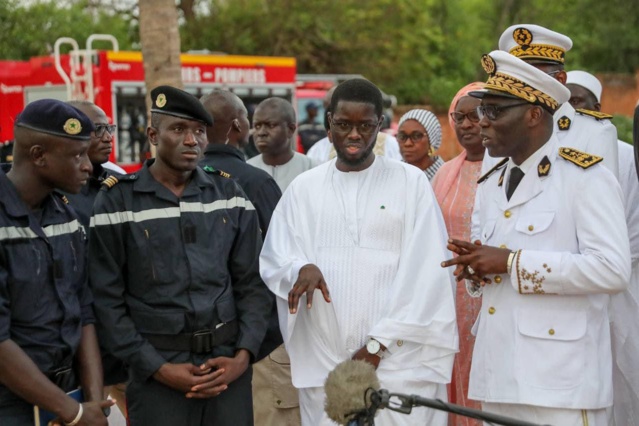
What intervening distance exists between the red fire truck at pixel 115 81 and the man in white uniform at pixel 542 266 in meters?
10.5

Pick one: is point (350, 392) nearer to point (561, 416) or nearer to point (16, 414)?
point (561, 416)

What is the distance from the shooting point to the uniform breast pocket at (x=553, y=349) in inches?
160

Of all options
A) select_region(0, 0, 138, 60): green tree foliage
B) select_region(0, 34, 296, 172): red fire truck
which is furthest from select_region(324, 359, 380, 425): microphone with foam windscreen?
select_region(0, 0, 138, 60): green tree foliage

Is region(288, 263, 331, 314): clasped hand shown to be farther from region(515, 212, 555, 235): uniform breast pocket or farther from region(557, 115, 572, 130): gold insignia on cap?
region(557, 115, 572, 130): gold insignia on cap

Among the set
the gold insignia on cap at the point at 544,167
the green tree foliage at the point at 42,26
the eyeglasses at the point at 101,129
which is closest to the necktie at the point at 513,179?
the gold insignia on cap at the point at 544,167

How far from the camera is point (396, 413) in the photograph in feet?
14.7

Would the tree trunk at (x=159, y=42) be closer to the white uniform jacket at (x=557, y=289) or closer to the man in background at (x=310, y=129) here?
the white uniform jacket at (x=557, y=289)

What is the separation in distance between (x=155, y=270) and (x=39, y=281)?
593 millimetres

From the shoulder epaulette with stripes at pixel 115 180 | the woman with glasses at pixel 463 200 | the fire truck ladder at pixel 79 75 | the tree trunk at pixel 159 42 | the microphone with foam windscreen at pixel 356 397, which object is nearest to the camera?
the microphone with foam windscreen at pixel 356 397

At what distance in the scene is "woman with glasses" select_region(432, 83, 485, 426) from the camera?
5.48m

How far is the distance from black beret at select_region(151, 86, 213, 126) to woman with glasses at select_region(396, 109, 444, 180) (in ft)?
8.08

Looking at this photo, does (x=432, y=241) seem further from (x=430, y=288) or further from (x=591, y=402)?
(x=591, y=402)

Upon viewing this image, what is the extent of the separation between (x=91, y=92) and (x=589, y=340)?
11.9 m

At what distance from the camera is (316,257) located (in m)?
4.73
